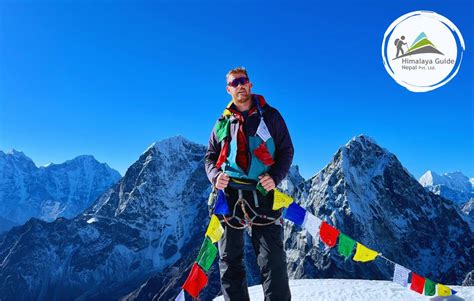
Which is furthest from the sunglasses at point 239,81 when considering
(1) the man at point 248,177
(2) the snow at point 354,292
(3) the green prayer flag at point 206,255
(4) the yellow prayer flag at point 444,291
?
(4) the yellow prayer flag at point 444,291

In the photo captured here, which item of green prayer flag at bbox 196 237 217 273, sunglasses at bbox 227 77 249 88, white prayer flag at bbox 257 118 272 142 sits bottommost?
green prayer flag at bbox 196 237 217 273

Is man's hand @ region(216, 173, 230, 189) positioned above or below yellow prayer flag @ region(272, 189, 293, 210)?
above

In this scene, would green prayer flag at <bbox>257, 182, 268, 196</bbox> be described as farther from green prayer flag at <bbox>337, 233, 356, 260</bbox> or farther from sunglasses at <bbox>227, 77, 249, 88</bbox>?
green prayer flag at <bbox>337, 233, 356, 260</bbox>

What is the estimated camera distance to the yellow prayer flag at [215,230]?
843 centimetres

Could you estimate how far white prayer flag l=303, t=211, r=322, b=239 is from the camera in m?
10.7

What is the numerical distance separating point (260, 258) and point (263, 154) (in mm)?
2146

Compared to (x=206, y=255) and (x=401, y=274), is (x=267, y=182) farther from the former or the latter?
(x=401, y=274)

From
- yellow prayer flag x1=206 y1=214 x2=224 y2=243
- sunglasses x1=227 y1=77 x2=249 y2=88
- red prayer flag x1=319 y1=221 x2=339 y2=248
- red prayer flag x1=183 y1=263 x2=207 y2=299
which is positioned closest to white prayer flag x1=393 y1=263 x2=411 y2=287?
red prayer flag x1=319 y1=221 x2=339 y2=248

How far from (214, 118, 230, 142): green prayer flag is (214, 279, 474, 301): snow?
7957mm

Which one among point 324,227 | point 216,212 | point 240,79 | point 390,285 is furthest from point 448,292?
point 240,79

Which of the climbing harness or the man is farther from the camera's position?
A: the climbing harness

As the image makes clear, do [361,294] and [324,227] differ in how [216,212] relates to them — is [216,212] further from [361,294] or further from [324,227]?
[361,294]

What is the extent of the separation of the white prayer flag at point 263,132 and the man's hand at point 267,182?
80 cm

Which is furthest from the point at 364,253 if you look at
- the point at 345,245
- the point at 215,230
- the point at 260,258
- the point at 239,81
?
the point at 239,81
